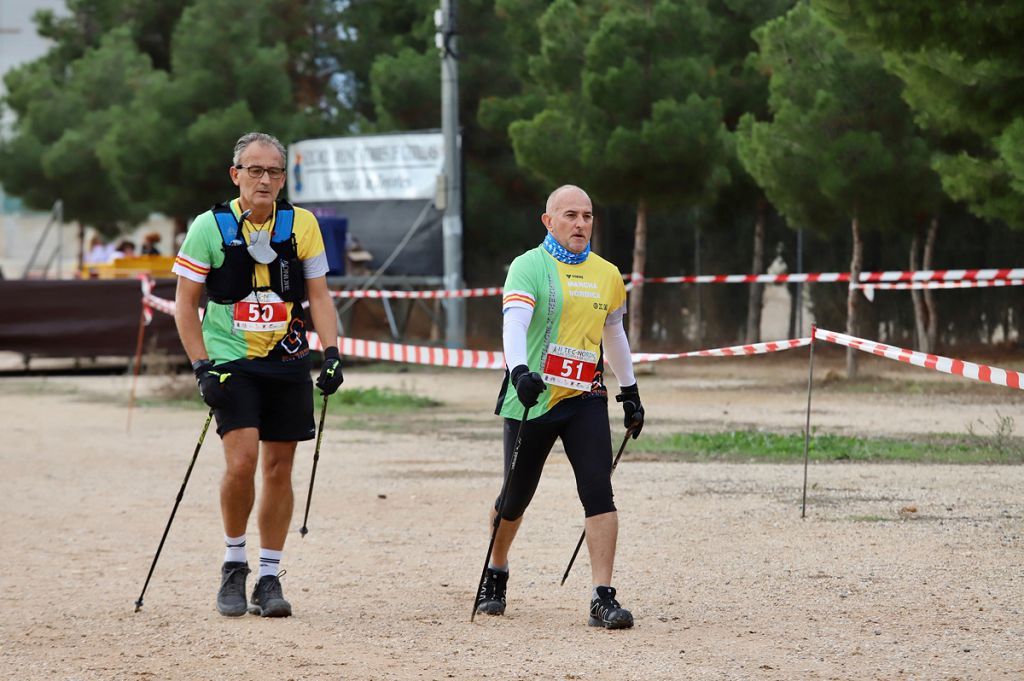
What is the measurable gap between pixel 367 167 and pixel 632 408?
20.5m

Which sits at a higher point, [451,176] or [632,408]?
[451,176]

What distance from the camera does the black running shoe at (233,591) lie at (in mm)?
7344

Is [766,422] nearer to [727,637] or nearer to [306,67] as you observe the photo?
[727,637]

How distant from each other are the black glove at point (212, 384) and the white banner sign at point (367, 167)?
19.3 meters

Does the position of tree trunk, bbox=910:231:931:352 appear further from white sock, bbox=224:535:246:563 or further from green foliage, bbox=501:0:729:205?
white sock, bbox=224:535:246:563

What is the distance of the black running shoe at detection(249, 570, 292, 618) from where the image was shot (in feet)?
24.0

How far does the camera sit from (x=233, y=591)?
739cm

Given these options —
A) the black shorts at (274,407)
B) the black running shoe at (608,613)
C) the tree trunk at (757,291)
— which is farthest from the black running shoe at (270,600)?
the tree trunk at (757,291)

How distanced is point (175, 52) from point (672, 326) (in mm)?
12001

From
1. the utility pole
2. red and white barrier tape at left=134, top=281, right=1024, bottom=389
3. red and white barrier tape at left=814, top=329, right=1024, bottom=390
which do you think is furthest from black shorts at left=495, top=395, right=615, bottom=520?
the utility pole

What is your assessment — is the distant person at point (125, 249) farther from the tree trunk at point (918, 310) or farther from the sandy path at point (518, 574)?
the sandy path at point (518, 574)

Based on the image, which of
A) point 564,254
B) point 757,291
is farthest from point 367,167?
point 564,254

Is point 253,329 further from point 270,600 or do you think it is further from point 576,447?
point 576,447

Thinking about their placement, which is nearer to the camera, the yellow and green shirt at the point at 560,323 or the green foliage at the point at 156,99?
the yellow and green shirt at the point at 560,323
